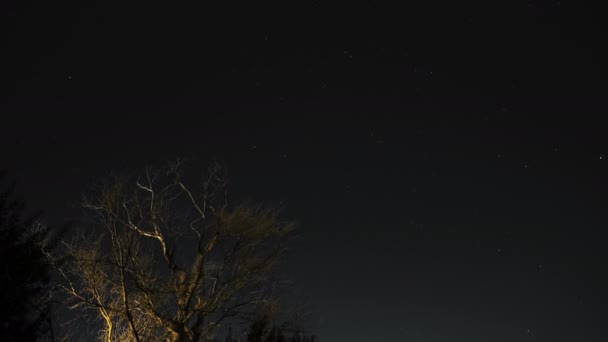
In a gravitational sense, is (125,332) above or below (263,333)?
below

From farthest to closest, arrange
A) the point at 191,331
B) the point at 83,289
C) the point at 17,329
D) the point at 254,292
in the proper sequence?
the point at 254,292 → the point at 191,331 → the point at 83,289 → the point at 17,329

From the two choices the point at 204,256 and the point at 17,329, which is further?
the point at 204,256

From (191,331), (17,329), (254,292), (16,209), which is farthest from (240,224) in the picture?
(17,329)

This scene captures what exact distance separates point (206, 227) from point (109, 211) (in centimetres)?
225

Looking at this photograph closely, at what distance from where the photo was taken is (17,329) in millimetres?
5582

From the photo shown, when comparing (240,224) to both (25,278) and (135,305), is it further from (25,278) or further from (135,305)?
(25,278)

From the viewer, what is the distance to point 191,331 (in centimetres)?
1239

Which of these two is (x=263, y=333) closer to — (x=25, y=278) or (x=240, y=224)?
(x=240, y=224)

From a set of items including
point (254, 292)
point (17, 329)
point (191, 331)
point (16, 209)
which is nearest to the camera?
point (17, 329)

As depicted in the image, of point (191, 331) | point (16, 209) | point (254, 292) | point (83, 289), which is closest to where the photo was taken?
point (16, 209)

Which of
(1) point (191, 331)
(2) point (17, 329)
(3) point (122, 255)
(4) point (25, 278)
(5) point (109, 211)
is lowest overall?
(2) point (17, 329)

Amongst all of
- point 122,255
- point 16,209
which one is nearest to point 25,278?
point 16,209

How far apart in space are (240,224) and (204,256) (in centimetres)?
112

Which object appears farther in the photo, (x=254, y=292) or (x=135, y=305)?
(x=254, y=292)
